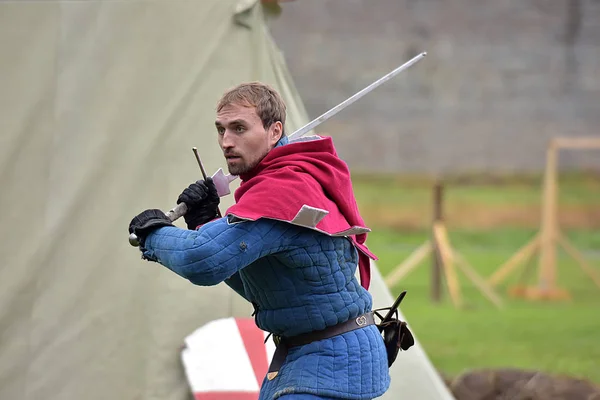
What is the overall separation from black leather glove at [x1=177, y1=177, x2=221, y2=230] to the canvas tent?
799mm

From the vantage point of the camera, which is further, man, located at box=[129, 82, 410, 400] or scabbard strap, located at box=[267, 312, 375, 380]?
scabbard strap, located at box=[267, 312, 375, 380]

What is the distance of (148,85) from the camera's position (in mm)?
3369

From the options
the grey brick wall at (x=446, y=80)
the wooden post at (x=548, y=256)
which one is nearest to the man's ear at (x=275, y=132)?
the wooden post at (x=548, y=256)

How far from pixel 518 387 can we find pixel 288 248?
2.63 metres

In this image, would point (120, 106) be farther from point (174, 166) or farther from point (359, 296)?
point (359, 296)

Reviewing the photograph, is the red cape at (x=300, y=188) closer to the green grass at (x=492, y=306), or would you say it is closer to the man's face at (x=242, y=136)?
the man's face at (x=242, y=136)

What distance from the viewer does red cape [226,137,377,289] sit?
89.5 inches

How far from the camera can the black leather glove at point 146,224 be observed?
90.5 inches

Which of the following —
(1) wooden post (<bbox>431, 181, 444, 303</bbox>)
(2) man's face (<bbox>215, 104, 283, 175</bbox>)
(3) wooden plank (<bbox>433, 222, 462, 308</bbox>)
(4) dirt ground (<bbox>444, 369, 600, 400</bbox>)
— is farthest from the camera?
(1) wooden post (<bbox>431, 181, 444, 303</bbox>)

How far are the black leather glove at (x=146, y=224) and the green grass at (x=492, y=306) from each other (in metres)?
4.09

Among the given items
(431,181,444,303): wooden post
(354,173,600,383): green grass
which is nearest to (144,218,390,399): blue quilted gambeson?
(354,173,600,383): green grass

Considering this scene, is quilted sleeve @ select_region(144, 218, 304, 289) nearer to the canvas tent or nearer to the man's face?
the man's face

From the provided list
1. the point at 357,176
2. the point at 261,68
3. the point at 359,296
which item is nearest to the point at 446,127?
the point at 357,176

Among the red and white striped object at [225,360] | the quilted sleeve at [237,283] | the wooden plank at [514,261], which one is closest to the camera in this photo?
the quilted sleeve at [237,283]
